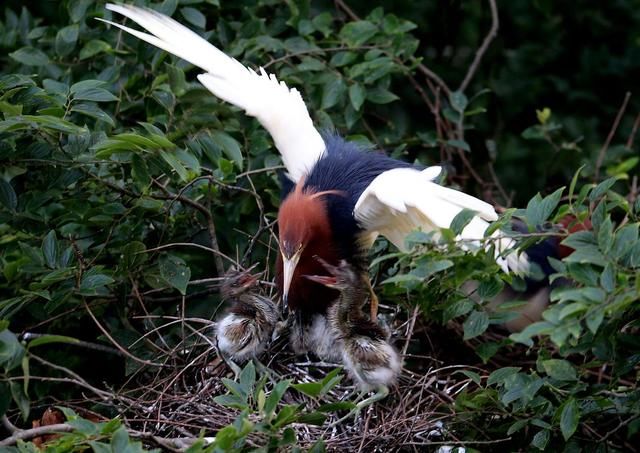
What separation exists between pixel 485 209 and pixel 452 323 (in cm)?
78

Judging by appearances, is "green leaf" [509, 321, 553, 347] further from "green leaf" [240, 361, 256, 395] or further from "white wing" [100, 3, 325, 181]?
"white wing" [100, 3, 325, 181]

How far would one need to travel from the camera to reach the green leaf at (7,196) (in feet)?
9.23

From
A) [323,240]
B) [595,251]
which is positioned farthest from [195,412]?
[595,251]

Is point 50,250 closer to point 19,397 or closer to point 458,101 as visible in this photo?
point 19,397

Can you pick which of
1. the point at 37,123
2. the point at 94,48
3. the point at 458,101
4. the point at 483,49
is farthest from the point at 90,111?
the point at 483,49

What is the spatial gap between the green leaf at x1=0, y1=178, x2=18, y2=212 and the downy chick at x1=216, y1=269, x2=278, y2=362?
24.9 inches

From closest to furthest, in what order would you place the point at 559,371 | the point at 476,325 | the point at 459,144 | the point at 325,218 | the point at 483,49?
the point at 559,371, the point at 476,325, the point at 325,218, the point at 459,144, the point at 483,49

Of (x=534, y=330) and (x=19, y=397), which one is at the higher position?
(x=534, y=330)

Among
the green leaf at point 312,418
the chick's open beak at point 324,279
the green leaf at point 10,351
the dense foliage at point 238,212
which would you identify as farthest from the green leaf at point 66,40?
the green leaf at point 312,418

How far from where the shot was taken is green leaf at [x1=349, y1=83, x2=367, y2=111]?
3494 millimetres

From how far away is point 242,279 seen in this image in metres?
2.99

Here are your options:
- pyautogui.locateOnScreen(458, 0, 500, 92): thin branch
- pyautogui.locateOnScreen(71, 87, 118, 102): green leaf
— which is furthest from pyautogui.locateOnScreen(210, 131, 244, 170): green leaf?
pyautogui.locateOnScreen(458, 0, 500, 92): thin branch

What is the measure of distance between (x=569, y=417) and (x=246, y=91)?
58.0 inches

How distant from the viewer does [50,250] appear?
279 centimetres
